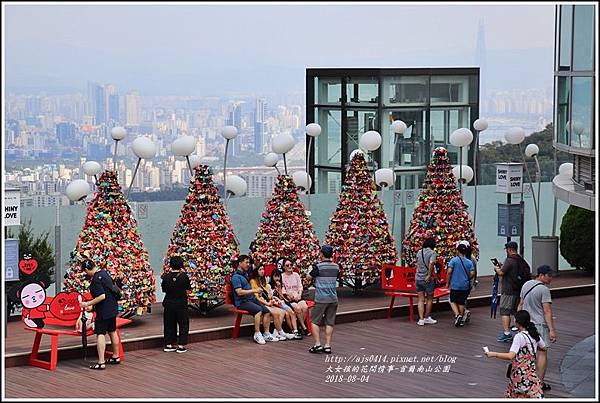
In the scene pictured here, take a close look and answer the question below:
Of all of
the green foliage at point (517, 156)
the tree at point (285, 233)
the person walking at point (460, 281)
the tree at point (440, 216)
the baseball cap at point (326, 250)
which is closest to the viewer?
the baseball cap at point (326, 250)

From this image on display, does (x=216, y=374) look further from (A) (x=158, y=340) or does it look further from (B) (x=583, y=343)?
(B) (x=583, y=343)

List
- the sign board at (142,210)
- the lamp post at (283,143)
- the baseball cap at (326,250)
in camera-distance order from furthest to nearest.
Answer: the sign board at (142,210) → the lamp post at (283,143) → the baseball cap at (326,250)

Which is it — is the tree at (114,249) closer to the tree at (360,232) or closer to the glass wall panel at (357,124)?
the tree at (360,232)

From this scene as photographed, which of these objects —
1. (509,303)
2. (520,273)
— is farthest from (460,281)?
(520,273)

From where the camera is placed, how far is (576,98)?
1427 cm

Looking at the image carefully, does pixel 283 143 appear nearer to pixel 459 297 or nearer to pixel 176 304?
pixel 459 297

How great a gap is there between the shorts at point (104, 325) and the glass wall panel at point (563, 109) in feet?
20.9

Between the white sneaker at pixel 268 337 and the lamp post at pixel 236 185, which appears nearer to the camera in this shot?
the white sneaker at pixel 268 337

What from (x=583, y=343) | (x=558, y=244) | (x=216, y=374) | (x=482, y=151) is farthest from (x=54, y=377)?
(x=482, y=151)

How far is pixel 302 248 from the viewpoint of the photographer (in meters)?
16.9

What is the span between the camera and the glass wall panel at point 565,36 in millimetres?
14500

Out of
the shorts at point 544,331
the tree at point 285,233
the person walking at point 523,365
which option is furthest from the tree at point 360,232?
the person walking at point 523,365

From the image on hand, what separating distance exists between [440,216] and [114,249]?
19.3ft

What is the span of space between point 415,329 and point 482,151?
10.5m
